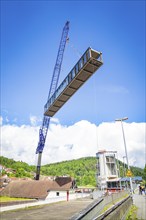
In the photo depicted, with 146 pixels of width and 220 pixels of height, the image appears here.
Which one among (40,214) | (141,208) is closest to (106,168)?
(40,214)

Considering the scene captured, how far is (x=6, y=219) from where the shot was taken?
21.4 meters

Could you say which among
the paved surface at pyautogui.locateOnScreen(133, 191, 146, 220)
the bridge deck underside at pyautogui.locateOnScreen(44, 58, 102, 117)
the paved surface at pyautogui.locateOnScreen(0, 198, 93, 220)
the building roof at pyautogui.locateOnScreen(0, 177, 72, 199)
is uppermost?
the bridge deck underside at pyautogui.locateOnScreen(44, 58, 102, 117)

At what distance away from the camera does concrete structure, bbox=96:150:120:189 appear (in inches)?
2486

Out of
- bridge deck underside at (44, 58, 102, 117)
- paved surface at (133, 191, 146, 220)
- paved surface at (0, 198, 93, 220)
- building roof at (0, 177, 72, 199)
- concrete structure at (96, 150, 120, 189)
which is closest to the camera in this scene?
paved surface at (133, 191, 146, 220)

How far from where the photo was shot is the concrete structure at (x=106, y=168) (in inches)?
2486

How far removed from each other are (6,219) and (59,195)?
23.0 m

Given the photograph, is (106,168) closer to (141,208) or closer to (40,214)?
(40,214)

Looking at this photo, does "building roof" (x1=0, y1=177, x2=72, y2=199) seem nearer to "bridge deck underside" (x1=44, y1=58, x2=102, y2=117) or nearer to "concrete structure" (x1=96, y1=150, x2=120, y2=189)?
"concrete structure" (x1=96, y1=150, x2=120, y2=189)

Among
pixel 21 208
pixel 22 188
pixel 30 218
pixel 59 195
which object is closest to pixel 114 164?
pixel 59 195

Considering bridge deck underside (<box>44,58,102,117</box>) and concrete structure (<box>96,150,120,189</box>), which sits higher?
bridge deck underside (<box>44,58,102,117</box>)

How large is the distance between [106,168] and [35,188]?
28.8 metres

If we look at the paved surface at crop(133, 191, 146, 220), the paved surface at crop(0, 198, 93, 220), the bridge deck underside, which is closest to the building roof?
the paved surface at crop(0, 198, 93, 220)

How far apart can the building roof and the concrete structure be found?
20.5 m

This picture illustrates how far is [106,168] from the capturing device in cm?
6456
